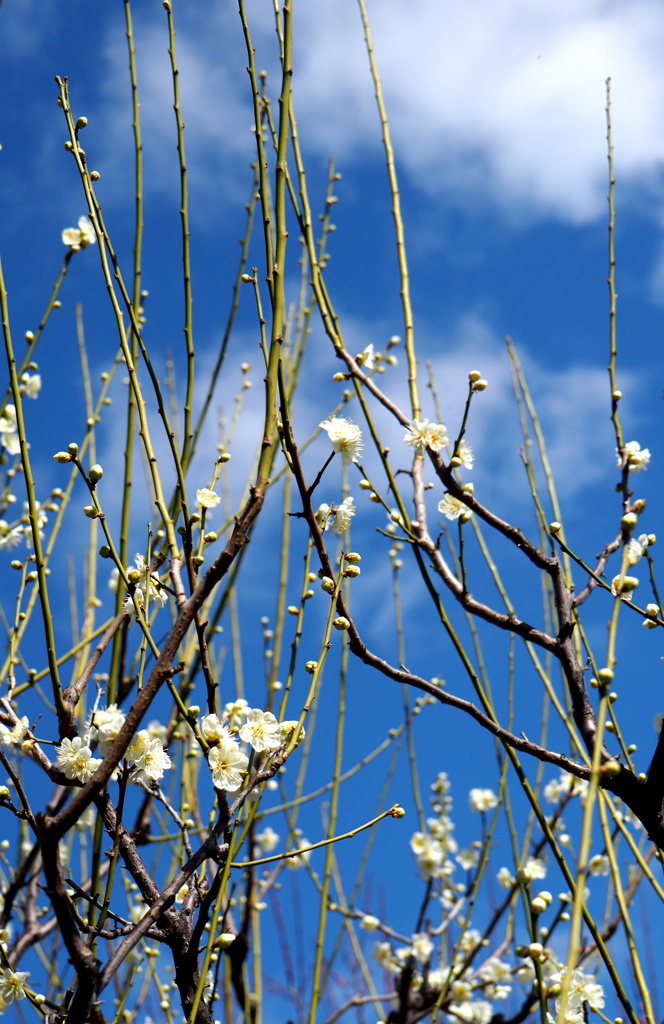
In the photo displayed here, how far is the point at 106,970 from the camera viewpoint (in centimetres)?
119

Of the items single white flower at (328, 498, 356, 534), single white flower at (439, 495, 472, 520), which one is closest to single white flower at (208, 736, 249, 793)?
single white flower at (328, 498, 356, 534)

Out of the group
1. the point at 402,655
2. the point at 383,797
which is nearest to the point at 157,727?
the point at 383,797

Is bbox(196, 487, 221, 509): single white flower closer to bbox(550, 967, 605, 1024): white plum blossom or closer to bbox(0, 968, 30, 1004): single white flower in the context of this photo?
bbox(0, 968, 30, 1004): single white flower

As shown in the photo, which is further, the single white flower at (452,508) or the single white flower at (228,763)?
the single white flower at (452,508)

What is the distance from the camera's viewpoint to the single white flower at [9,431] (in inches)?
108

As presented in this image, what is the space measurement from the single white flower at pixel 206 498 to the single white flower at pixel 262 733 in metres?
0.50

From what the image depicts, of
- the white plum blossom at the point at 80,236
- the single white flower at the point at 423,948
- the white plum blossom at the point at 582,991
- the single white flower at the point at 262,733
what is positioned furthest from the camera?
the single white flower at the point at 423,948

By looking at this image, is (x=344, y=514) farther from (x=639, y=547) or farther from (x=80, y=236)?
(x=80, y=236)

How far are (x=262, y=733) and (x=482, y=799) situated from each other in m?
3.23

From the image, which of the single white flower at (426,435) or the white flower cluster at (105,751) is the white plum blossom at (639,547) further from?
the white flower cluster at (105,751)

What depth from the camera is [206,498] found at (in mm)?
1837

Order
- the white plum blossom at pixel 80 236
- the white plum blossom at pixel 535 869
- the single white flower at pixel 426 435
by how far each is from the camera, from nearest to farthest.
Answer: the single white flower at pixel 426 435
the white plum blossom at pixel 80 236
the white plum blossom at pixel 535 869

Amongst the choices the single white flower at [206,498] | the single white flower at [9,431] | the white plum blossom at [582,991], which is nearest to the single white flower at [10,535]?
the single white flower at [9,431]

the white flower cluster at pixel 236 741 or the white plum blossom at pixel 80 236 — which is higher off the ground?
the white plum blossom at pixel 80 236
